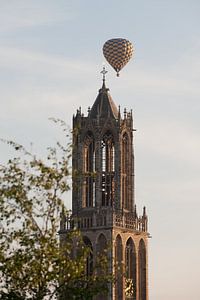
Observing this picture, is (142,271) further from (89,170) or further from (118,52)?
(118,52)

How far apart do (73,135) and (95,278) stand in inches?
235

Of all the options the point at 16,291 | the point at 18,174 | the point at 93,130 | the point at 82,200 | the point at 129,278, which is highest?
the point at 93,130

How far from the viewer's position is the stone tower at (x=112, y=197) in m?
111

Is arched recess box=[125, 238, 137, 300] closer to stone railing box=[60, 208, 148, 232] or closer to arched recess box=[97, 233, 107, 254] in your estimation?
stone railing box=[60, 208, 148, 232]

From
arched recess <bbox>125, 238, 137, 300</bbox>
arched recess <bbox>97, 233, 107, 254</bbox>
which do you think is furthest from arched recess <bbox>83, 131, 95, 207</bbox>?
arched recess <bbox>125, 238, 137, 300</bbox>

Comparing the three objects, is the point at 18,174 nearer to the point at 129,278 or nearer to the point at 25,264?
the point at 25,264

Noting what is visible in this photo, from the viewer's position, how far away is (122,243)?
11081 centimetres

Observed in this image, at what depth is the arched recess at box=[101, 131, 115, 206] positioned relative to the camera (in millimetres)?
111938

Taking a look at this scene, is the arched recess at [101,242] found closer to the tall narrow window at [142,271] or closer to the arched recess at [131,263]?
the arched recess at [131,263]

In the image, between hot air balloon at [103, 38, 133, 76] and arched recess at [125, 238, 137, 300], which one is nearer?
arched recess at [125, 238, 137, 300]

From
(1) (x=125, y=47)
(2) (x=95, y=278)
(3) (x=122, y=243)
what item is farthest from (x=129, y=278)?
(2) (x=95, y=278)

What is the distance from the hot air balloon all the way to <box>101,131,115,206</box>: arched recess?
7983mm

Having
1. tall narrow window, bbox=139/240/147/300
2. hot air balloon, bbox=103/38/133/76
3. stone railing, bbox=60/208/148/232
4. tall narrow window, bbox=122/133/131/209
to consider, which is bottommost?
tall narrow window, bbox=139/240/147/300

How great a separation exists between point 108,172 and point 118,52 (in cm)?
1330
